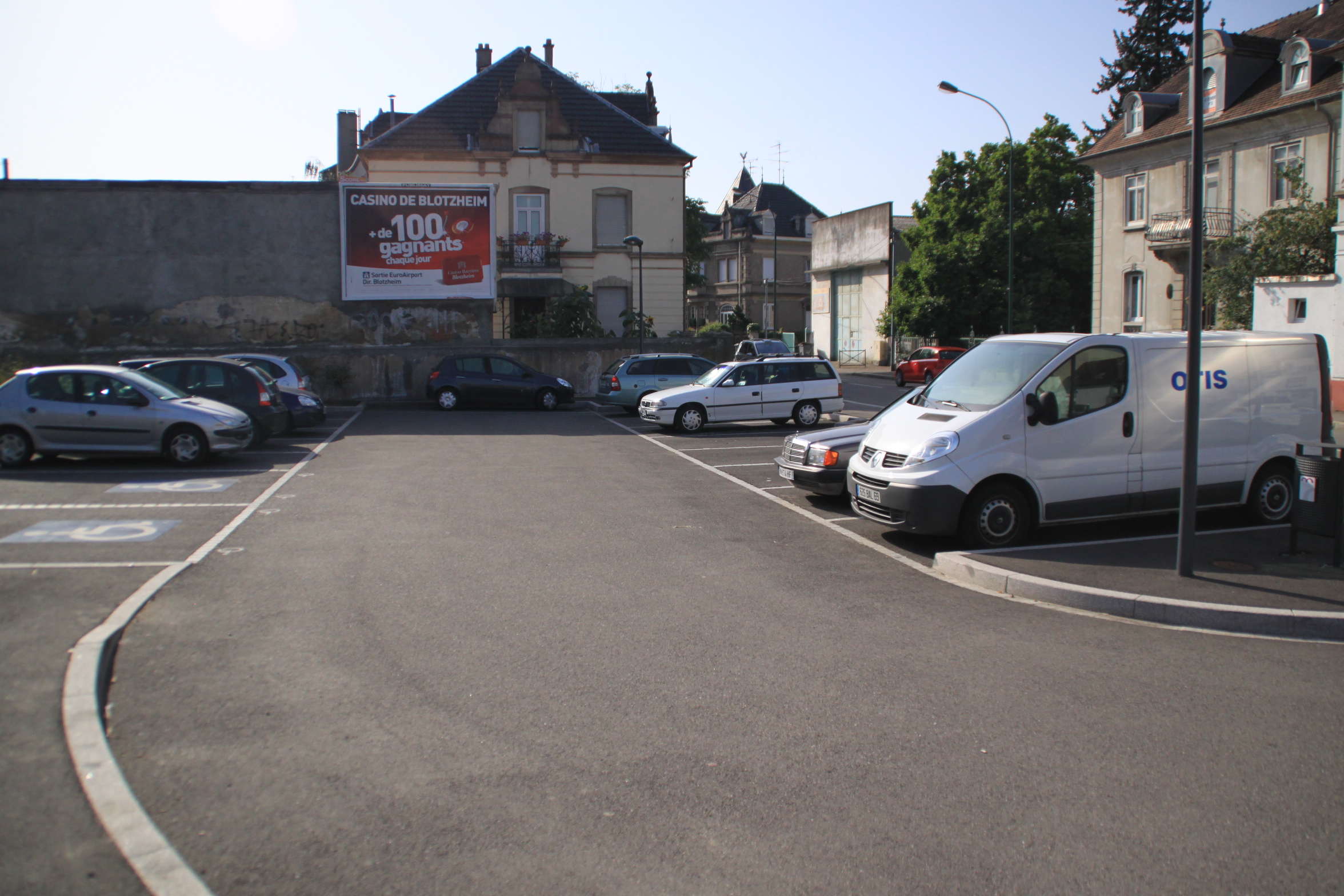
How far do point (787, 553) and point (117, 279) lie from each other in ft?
84.8

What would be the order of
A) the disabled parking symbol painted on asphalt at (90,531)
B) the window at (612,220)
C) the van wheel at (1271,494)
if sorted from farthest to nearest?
the window at (612,220)
the van wheel at (1271,494)
the disabled parking symbol painted on asphalt at (90,531)

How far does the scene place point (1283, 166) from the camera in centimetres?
3073

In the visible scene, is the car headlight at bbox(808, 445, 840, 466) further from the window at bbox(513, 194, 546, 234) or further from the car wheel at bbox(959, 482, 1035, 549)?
the window at bbox(513, 194, 546, 234)

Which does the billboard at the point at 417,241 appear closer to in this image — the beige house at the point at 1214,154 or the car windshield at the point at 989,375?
the beige house at the point at 1214,154

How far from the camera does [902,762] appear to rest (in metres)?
4.55

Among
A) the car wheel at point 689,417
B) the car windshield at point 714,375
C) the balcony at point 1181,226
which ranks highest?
the balcony at point 1181,226

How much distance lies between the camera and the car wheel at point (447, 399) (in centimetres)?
2717

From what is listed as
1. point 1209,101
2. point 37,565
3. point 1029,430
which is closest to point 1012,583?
point 1029,430

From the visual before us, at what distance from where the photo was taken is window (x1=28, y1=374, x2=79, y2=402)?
1437 cm

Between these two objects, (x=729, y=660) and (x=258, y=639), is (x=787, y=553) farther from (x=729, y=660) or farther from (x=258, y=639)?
(x=258, y=639)

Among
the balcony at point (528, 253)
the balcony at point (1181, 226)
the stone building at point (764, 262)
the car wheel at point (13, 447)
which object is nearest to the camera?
the car wheel at point (13, 447)

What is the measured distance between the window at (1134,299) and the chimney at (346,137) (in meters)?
38.2

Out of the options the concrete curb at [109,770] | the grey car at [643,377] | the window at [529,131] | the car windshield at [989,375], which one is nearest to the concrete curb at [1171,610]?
the car windshield at [989,375]

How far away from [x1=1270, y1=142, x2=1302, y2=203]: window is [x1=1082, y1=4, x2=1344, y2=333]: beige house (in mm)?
35
